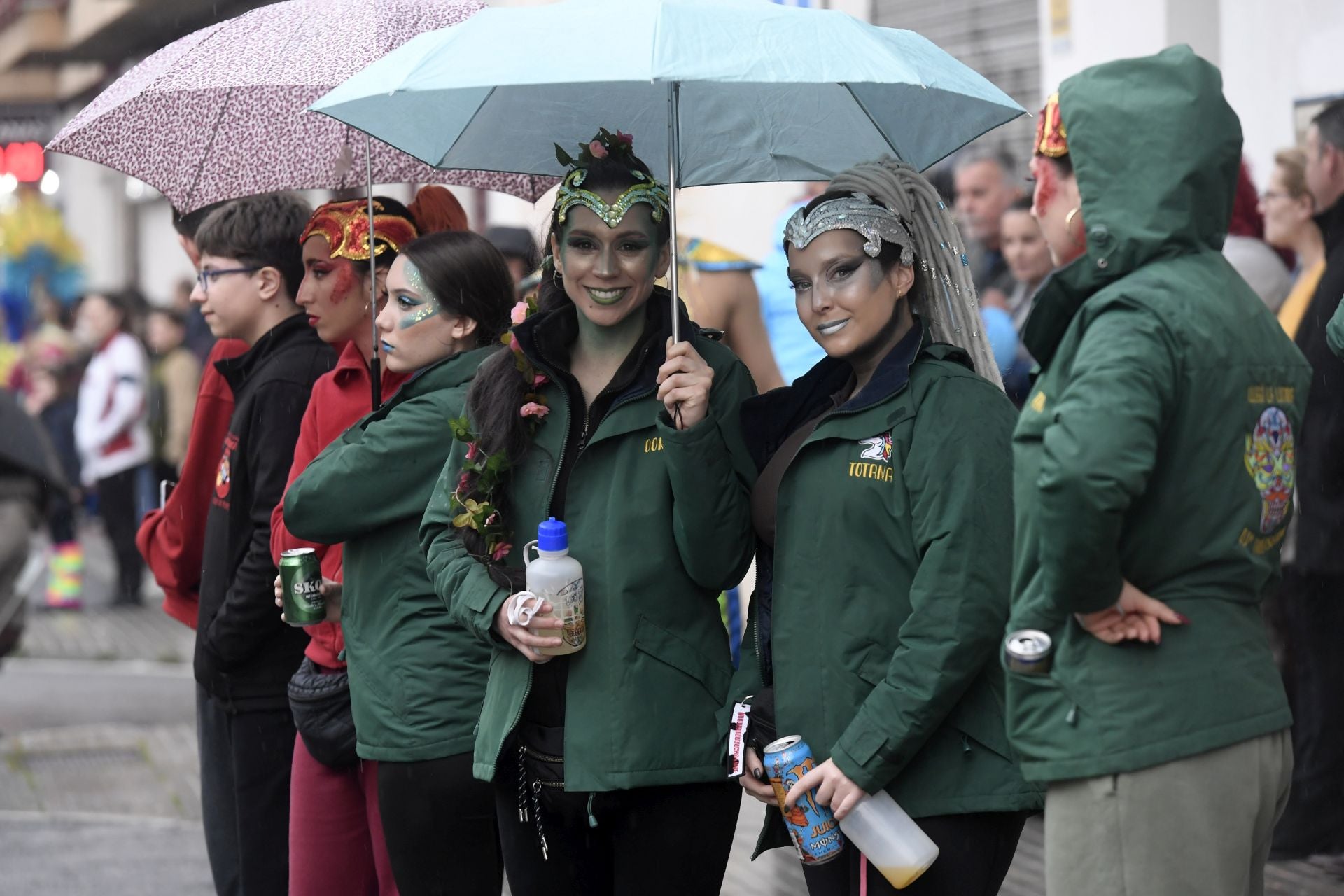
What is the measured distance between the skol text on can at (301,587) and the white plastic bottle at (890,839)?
5.12 feet

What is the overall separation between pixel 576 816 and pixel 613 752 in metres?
0.21

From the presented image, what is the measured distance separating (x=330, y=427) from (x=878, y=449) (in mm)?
1730

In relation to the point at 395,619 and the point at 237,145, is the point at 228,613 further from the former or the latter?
the point at 237,145

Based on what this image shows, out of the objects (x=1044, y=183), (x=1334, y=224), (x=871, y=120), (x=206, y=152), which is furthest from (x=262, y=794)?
(x=1334, y=224)

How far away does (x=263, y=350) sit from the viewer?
4836 mm

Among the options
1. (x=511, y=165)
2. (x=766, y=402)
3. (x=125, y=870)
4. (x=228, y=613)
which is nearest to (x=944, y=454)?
(x=766, y=402)

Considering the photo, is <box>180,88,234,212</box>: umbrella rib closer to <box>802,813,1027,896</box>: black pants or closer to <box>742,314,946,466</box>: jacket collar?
<box>742,314,946,466</box>: jacket collar

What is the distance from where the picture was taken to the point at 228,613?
4625 millimetres

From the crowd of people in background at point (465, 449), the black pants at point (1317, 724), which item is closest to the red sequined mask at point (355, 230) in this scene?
the crowd of people in background at point (465, 449)

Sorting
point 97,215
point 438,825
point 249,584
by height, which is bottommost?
point 97,215

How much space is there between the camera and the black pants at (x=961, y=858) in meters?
3.14

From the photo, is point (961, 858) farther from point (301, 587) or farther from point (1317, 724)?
point (1317, 724)

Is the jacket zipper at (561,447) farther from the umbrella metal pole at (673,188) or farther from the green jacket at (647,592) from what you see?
the umbrella metal pole at (673,188)

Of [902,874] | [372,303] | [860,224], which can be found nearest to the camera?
[902,874]
